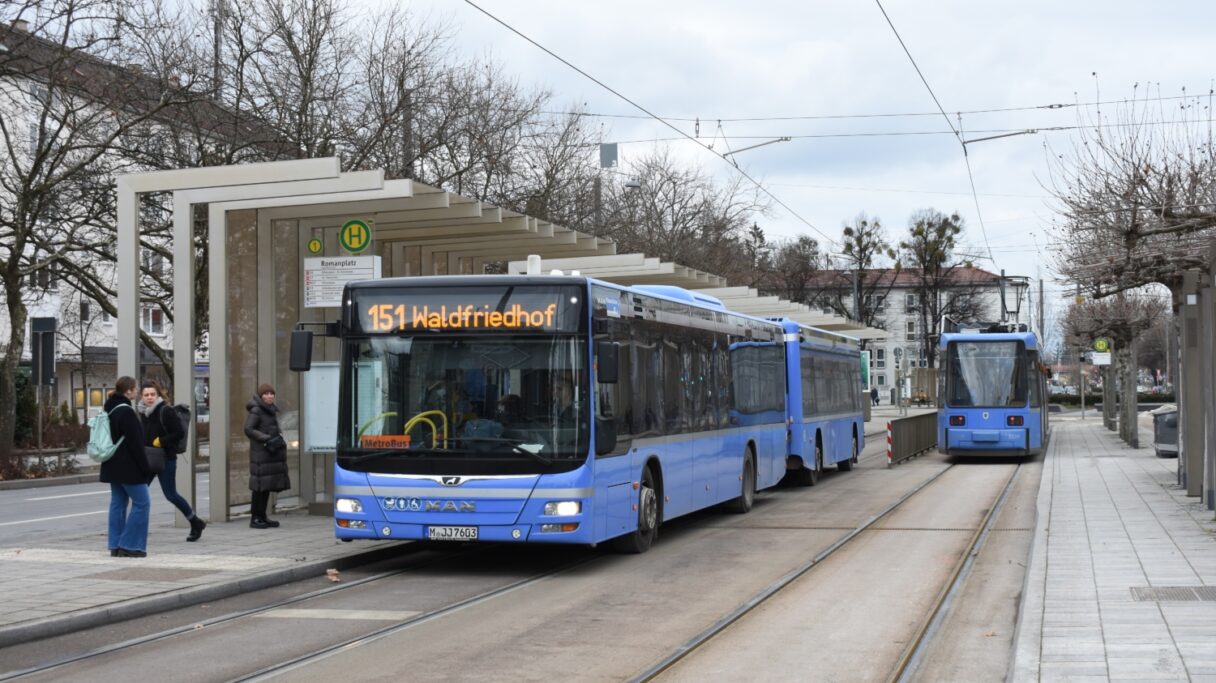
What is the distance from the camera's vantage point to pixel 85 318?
165 ft

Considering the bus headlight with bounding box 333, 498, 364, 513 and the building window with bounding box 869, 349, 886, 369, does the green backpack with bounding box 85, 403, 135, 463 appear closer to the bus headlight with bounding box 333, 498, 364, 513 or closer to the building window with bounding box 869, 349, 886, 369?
the bus headlight with bounding box 333, 498, 364, 513

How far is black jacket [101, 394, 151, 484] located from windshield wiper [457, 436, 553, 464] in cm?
305

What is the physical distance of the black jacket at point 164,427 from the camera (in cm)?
1384

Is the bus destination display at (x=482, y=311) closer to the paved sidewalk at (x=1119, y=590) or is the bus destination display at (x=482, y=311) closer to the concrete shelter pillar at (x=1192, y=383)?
the paved sidewalk at (x=1119, y=590)

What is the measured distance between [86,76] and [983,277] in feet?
321

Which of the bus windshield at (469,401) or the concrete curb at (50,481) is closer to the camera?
the bus windshield at (469,401)

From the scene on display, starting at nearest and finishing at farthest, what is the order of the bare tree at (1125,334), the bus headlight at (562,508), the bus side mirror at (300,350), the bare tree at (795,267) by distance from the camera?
the bus headlight at (562,508) → the bus side mirror at (300,350) → the bare tree at (1125,334) → the bare tree at (795,267)

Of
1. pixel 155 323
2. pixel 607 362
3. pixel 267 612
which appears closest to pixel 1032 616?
pixel 607 362

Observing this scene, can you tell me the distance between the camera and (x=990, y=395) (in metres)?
32.9

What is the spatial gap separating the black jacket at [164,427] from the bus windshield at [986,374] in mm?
22657

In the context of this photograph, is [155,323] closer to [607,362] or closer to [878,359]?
[607,362]

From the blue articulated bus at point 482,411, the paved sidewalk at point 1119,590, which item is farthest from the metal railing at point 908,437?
the blue articulated bus at point 482,411

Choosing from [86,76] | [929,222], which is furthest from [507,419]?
[929,222]

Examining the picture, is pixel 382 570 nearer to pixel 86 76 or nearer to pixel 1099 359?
pixel 86 76
